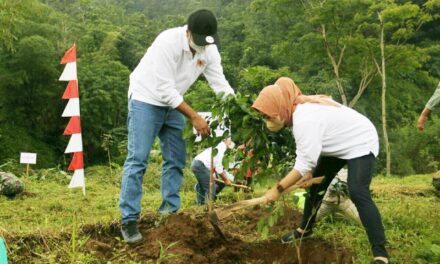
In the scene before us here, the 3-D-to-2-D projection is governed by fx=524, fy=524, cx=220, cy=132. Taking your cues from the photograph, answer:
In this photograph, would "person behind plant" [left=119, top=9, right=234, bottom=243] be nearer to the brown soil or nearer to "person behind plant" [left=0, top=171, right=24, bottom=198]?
the brown soil

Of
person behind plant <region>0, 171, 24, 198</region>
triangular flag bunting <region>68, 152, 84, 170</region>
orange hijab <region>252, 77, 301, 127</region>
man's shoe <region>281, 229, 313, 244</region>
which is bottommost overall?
person behind plant <region>0, 171, 24, 198</region>

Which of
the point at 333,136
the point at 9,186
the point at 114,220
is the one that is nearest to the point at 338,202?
the point at 333,136

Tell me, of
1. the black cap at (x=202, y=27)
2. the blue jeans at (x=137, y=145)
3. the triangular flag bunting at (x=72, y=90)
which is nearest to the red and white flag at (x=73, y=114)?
the triangular flag bunting at (x=72, y=90)

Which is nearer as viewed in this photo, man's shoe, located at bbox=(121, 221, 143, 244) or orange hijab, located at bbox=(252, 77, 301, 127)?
orange hijab, located at bbox=(252, 77, 301, 127)

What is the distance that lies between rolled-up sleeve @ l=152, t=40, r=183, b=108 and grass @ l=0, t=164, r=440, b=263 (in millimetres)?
882

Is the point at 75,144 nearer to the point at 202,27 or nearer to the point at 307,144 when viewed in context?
the point at 202,27

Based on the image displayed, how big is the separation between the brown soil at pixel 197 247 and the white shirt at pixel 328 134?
2.22 ft

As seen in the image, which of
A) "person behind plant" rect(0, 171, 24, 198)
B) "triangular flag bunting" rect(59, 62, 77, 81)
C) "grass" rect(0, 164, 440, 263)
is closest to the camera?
"grass" rect(0, 164, 440, 263)

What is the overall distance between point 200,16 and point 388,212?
230cm

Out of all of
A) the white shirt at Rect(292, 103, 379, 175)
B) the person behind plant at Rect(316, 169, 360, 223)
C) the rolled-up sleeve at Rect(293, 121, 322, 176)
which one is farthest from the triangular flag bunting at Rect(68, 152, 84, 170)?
the rolled-up sleeve at Rect(293, 121, 322, 176)

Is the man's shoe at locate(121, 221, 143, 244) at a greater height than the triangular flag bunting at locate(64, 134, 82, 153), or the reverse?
the man's shoe at locate(121, 221, 143, 244)

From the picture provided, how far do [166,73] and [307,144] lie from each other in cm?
114

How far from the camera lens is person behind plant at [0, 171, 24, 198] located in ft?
22.9

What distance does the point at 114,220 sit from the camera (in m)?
3.74
